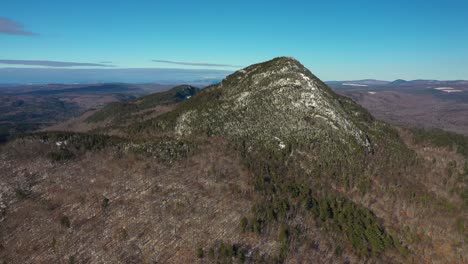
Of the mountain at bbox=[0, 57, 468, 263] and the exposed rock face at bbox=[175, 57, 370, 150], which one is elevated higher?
the exposed rock face at bbox=[175, 57, 370, 150]

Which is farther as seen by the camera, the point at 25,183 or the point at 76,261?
the point at 25,183

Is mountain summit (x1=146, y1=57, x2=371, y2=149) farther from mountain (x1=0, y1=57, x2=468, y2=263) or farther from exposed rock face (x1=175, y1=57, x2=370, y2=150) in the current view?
mountain (x1=0, y1=57, x2=468, y2=263)

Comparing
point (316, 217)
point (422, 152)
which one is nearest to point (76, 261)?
point (316, 217)

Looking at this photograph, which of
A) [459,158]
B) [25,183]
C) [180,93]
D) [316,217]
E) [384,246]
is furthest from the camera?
[180,93]

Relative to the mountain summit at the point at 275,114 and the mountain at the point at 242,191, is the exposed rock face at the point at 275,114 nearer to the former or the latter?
the mountain summit at the point at 275,114

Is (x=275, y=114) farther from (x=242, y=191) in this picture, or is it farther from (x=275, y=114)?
(x=242, y=191)

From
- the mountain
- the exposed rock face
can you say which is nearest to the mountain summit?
the exposed rock face

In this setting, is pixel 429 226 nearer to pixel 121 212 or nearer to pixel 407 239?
pixel 407 239
